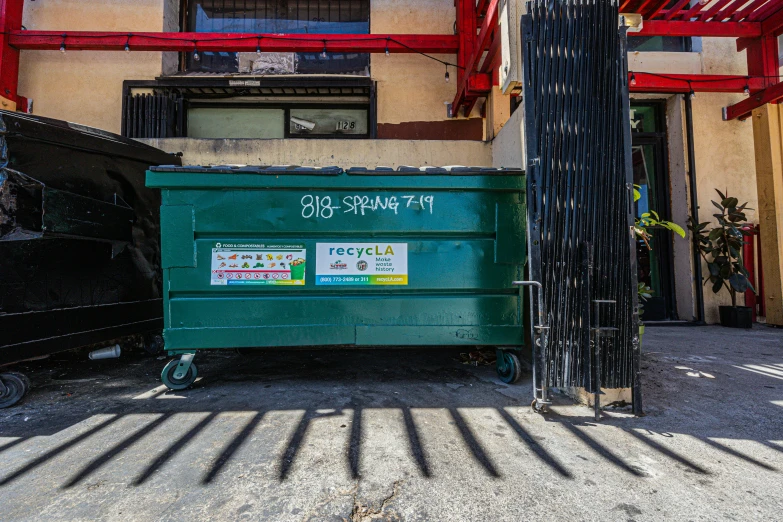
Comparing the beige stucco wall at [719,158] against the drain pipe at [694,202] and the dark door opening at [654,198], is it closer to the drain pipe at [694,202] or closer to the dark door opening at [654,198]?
the drain pipe at [694,202]

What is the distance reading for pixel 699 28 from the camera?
15.3 ft

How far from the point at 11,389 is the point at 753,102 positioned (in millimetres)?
8853

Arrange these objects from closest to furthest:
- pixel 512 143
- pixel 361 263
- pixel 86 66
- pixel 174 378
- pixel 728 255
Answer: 1. pixel 174 378
2. pixel 361 263
3. pixel 512 143
4. pixel 728 255
5. pixel 86 66

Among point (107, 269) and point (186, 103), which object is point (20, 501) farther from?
point (186, 103)

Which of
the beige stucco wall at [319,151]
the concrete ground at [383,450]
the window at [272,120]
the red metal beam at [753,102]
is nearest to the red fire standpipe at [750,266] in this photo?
the red metal beam at [753,102]

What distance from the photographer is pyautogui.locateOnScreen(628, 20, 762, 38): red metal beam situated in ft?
14.9

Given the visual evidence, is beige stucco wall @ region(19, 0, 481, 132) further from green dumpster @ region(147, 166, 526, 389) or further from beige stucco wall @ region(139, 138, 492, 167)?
green dumpster @ region(147, 166, 526, 389)

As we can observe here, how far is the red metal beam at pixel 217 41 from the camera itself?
17.5ft

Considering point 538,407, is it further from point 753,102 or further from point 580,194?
point 753,102

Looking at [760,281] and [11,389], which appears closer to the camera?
[11,389]

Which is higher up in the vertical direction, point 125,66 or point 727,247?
point 125,66

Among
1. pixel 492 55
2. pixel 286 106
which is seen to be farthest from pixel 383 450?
pixel 286 106

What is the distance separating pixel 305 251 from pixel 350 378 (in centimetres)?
111

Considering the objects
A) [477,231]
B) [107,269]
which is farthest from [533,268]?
[107,269]
